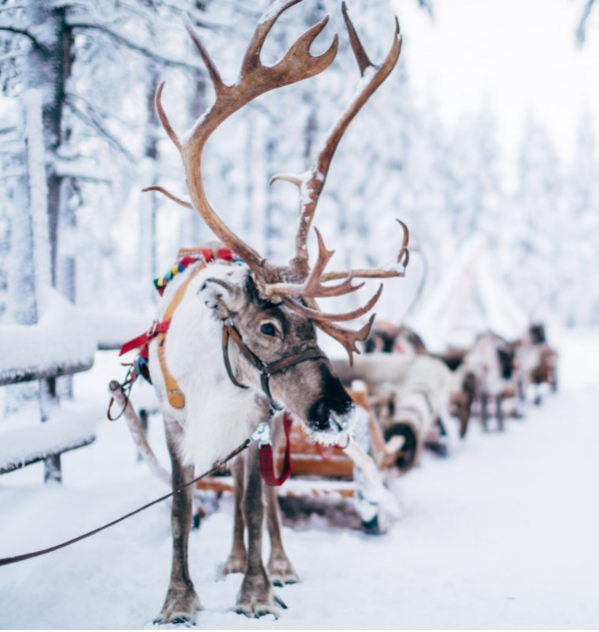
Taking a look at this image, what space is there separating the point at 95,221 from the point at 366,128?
9.69 metres

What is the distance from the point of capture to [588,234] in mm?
35000

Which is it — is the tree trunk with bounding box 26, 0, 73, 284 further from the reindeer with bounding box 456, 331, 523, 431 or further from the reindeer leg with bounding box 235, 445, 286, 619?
the reindeer with bounding box 456, 331, 523, 431

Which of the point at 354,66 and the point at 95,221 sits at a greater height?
the point at 354,66

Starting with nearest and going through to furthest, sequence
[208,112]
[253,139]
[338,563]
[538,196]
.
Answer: [208,112] → [338,563] → [253,139] → [538,196]

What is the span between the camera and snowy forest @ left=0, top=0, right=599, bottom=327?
3.99 metres

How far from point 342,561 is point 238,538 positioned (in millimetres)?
666

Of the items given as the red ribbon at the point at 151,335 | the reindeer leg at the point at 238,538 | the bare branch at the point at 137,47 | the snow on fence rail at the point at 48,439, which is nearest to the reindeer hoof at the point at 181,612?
the reindeer leg at the point at 238,538

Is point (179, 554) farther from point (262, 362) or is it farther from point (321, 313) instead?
point (321, 313)

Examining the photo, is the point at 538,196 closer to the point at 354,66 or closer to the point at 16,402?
the point at 354,66

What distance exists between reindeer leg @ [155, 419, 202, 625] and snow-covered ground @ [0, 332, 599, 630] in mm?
100

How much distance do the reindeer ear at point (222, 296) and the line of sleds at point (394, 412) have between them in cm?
136

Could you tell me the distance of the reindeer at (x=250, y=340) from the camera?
247 centimetres

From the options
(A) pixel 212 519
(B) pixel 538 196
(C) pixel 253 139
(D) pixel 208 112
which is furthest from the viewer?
(B) pixel 538 196

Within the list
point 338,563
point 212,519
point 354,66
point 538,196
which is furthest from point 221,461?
point 538,196
